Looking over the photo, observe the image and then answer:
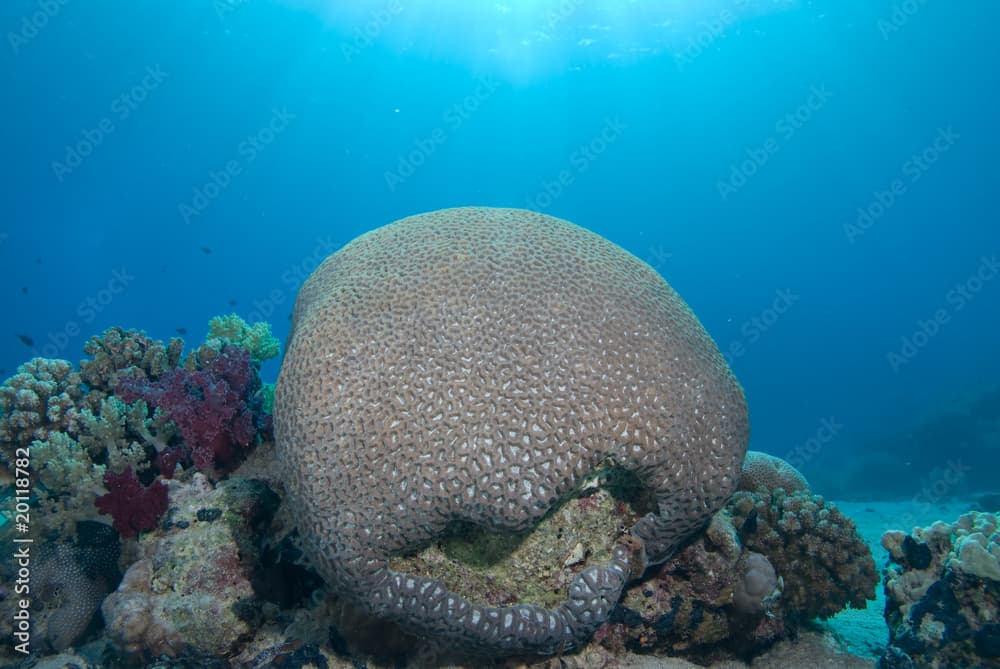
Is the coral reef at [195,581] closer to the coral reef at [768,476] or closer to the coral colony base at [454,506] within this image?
the coral colony base at [454,506]

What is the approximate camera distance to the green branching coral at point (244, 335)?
644 centimetres

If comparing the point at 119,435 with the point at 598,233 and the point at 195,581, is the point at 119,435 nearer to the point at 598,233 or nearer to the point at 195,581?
the point at 195,581

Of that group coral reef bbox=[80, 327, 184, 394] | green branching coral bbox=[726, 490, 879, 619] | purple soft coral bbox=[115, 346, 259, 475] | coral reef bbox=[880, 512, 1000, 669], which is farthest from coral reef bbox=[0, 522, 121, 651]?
coral reef bbox=[880, 512, 1000, 669]

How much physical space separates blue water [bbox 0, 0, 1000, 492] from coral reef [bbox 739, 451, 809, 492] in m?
24.6

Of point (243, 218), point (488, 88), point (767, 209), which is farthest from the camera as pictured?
point (767, 209)

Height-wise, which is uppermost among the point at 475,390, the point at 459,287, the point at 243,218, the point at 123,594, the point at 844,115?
the point at 844,115

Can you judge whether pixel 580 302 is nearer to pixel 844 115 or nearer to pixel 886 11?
pixel 886 11

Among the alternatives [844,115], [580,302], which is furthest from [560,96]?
[580,302]

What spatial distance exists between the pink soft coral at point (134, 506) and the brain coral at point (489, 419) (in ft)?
5.14

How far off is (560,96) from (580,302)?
71819 mm

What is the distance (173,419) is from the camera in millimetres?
4785

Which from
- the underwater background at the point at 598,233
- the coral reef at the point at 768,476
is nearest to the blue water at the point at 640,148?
the underwater background at the point at 598,233

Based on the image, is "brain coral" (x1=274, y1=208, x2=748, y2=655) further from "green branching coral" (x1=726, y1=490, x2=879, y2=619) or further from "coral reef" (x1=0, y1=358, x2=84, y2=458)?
"coral reef" (x1=0, y1=358, x2=84, y2=458)

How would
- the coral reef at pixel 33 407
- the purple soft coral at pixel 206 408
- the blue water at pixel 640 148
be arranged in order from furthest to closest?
the blue water at pixel 640 148 → the coral reef at pixel 33 407 → the purple soft coral at pixel 206 408
